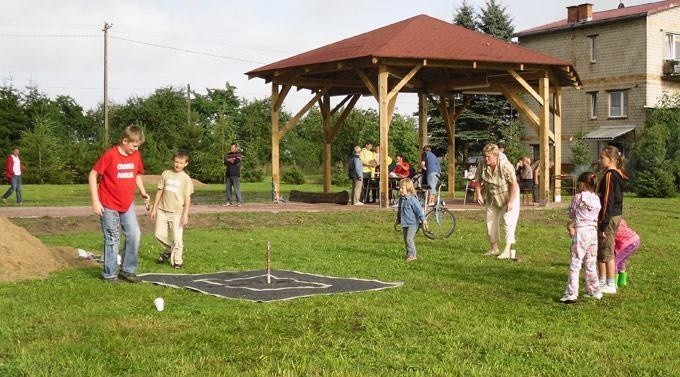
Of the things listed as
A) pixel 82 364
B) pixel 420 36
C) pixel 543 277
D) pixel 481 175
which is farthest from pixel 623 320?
pixel 420 36

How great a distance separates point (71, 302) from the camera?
25.9ft

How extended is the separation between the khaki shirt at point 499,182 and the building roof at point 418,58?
919 cm

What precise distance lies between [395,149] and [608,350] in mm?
42595

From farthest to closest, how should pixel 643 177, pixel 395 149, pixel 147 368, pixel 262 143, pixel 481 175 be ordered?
1. pixel 262 143
2. pixel 395 149
3. pixel 643 177
4. pixel 481 175
5. pixel 147 368

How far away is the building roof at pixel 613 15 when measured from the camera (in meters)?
46.0

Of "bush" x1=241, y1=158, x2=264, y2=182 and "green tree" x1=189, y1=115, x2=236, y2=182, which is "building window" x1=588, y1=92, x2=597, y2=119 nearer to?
"bush" x1=241, y1=158, x2=264, y2=182

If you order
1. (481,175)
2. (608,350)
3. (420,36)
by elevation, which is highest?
(420,36)

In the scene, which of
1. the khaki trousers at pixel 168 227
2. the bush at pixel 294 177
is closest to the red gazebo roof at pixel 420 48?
the khaki trousers at pixel 168 227

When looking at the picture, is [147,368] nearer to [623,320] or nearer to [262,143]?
[623,320]

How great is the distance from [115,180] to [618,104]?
42402 millimetres

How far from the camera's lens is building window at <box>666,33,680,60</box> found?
47000mm

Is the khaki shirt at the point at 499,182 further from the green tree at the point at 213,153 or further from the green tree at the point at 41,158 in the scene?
the green tree at the point at 213,153

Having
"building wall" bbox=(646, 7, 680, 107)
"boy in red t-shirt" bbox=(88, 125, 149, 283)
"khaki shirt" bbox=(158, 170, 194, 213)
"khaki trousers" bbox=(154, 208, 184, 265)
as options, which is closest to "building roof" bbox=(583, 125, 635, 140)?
"building wall" bbox=(646, 7, 680, 107)

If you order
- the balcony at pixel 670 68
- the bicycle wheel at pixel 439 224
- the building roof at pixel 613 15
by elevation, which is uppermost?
the building roof at pixel 613 15
